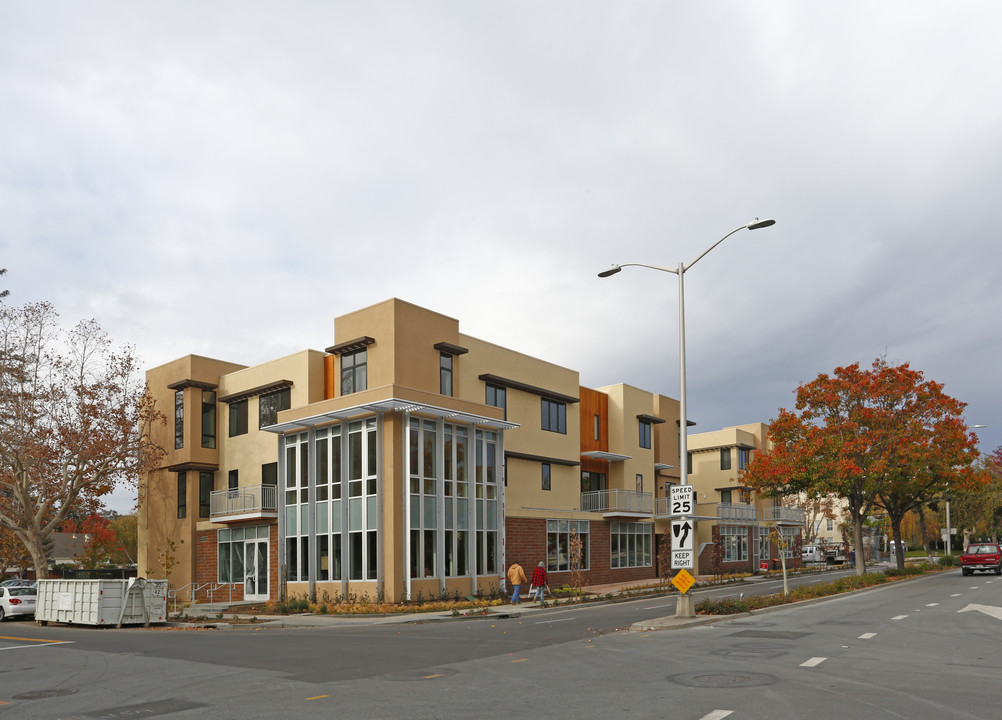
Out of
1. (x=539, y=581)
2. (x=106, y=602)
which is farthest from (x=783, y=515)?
(x=106, y=602)

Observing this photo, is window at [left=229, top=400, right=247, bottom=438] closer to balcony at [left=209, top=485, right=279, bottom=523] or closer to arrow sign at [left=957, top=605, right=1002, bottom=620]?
balcony at [left=209, top=485, right=279, bottom=523]

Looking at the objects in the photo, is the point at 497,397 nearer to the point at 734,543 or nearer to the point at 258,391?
the point at 258,391

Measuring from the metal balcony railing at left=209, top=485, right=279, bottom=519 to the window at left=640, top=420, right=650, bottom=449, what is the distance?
71.3ft

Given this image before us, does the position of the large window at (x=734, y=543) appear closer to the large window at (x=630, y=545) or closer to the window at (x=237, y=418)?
the large window at (x=630, y=545)

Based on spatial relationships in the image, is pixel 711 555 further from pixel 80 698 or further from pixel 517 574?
pixel 80 698

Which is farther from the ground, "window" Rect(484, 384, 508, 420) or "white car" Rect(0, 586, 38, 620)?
"window" Rect(484, 384, 508, 420)

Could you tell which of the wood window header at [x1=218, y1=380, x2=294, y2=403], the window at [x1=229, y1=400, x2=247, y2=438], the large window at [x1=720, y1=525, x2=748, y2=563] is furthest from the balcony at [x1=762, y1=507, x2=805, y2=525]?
the window at [x1=229, y1=400, x2=247, y2=438]

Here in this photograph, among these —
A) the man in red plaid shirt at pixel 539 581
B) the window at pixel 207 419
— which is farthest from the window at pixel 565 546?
the window at pixel 207 419

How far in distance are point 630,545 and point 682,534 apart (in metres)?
27.0

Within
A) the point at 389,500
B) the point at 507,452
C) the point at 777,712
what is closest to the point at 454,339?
the point at 507,452

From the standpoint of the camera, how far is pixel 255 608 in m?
32.4

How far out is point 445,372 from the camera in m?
35.3

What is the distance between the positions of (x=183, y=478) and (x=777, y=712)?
3752 centimetres

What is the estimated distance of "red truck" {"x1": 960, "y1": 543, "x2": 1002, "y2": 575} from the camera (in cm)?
4322
